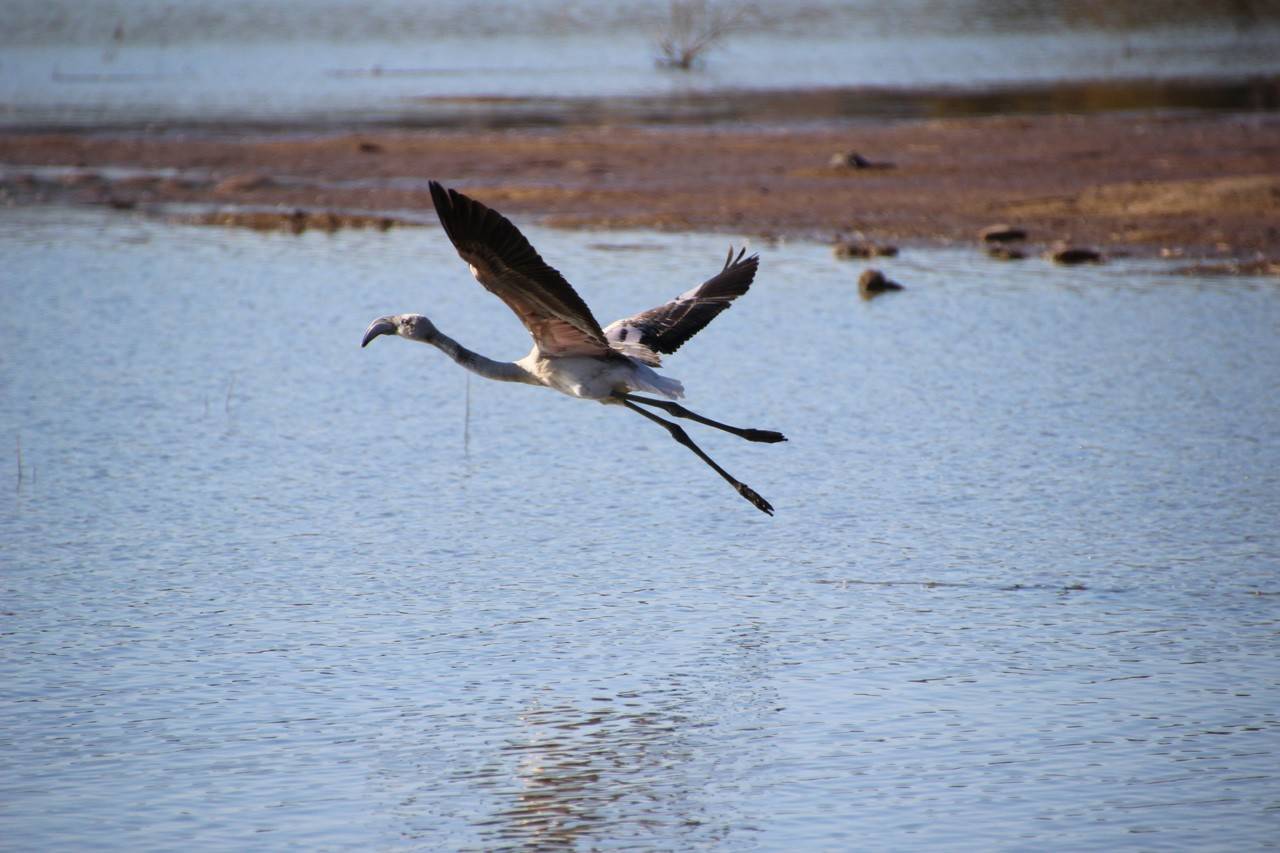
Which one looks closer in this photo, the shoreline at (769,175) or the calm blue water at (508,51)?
the shoreline at (769,175)

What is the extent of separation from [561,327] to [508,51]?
4145cm

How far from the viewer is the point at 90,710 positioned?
6.91 m

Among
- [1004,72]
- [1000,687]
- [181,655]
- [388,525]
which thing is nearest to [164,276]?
[388,525]

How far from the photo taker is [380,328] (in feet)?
25.2

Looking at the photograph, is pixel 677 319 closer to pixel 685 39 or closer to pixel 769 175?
pixel 769 175

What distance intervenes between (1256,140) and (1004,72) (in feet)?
47.3

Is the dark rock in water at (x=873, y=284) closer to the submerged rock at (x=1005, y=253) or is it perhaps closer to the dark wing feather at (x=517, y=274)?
the submerged rock at (x=1005, y=253)

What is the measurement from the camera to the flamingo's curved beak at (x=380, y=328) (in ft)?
24.8

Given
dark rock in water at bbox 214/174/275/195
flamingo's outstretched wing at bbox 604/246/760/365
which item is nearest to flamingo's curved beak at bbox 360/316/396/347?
flamingo's outstretched wing at bbox 604/246/760/365

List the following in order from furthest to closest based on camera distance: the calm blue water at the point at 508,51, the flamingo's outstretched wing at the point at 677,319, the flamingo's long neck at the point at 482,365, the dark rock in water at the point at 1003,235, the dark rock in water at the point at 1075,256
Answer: the calm blue water at the point at 508,51, the dark rock in water at the point at 1003,235, the dark rock in water at the point at 1075,256, the flamingo's outstretched wing at the point at 677,319, the flamingo's long neck at the point at 482,365

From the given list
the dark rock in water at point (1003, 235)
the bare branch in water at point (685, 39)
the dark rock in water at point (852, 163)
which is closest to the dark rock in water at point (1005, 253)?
the dark rock in water at point (1003, 235)

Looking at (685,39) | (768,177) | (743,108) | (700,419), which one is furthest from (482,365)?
(685,39)

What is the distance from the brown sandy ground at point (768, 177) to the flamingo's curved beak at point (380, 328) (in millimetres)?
11223

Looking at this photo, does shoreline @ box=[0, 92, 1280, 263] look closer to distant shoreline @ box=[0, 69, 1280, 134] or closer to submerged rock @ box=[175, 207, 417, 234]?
submerged rock @ box=[175, 207, 417, 234]
